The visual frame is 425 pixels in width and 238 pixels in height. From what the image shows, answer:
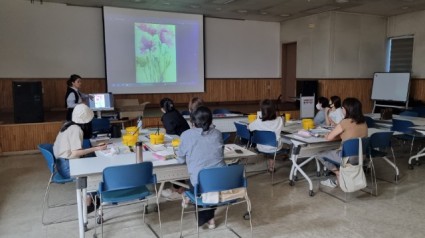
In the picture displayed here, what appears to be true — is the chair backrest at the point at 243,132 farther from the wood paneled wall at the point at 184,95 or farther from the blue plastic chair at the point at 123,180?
the wood paneled wall at the point at 184,95

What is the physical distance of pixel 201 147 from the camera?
3.05 m

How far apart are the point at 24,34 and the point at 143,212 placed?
278 inches

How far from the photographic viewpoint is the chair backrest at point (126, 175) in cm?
282

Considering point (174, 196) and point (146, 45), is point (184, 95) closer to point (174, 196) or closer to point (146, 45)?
point (146, 45)

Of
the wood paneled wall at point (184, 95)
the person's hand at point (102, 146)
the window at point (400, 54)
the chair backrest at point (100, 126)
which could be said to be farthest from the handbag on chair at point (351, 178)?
the window at point (400, 54)

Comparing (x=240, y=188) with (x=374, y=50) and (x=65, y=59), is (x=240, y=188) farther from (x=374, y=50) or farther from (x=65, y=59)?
(x=374, y=50)

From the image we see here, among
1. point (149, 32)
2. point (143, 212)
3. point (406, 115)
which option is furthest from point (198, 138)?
point (149, 32)

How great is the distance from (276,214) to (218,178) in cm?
128

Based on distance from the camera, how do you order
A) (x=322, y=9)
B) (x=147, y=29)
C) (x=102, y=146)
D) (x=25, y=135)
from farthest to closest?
(x=147, y=29) < (x=322, y=9) < (x=25, y=135) < (x=102, y=146)

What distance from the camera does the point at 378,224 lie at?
3.54 meters

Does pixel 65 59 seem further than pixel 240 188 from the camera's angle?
Yes

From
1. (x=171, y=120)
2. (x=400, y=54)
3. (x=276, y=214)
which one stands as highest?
(x=400, y=54)

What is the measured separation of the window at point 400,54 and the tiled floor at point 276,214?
6.31 metres

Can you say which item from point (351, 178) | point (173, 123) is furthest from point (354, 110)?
point (173, 123)
